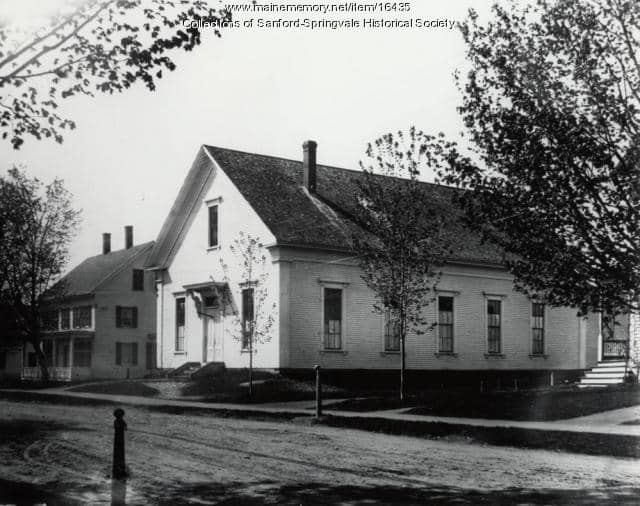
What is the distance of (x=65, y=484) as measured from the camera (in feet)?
29.6

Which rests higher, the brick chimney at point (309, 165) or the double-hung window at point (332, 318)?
the brick chimney at point (309, 165)

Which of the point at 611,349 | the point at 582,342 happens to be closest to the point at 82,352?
the point at 582,342

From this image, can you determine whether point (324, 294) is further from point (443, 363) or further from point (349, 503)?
point (349, 503)

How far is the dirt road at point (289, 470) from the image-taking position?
8.34m

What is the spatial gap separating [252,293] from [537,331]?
11.9m

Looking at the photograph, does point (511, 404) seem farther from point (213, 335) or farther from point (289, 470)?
point (213, 335)

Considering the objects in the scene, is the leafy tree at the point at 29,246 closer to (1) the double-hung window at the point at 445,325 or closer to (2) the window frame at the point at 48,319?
(2) the window frame at the point at 48,319

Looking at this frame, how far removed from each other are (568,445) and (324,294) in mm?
15245

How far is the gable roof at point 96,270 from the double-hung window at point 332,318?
20976 mm

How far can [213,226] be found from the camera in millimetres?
30078

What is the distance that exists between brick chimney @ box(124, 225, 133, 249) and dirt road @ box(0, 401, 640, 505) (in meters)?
44.2

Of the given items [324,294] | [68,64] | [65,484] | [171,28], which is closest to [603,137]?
[171,28]

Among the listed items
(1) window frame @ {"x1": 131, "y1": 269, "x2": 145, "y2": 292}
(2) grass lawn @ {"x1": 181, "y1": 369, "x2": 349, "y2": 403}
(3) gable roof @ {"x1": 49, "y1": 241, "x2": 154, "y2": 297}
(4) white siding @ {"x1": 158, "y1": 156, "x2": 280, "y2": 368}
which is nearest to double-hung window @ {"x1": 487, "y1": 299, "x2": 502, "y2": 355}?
(2) grass lawn @ {"x1": 181, "y1": 369, "x2": 349, "y2": 403}

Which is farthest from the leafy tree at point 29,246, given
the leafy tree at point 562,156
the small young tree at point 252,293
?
the leafy tree at point 562,156
